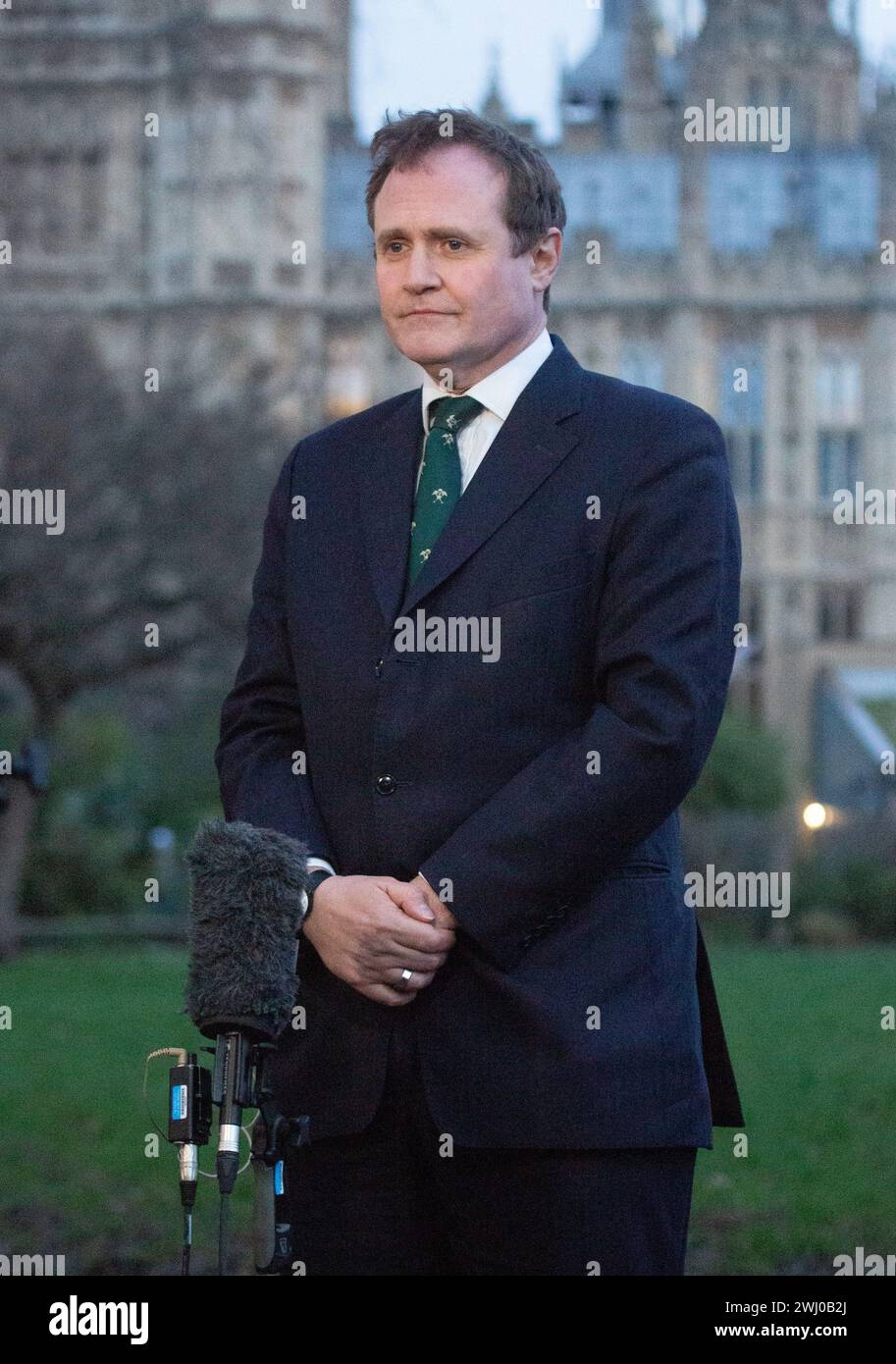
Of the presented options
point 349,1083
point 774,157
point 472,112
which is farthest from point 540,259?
point 774,157

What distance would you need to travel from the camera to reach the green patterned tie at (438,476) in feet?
9.96

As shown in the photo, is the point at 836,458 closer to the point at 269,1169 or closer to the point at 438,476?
the point at 438,476

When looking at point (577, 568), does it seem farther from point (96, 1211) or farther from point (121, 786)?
point (121, 786)

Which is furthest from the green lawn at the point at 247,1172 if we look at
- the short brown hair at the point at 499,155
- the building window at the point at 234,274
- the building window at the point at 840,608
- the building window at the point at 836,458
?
the building window at the point at 836,458

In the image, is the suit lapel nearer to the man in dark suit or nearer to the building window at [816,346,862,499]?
the man in dark suit

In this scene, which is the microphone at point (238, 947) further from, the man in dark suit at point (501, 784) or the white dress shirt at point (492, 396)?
the white dress shirt at point (492, 396)

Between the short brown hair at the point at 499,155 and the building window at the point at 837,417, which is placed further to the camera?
the building window at the point at 837,417

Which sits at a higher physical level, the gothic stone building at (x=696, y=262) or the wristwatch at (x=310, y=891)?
the gothic stone building at (x=696, y=262)

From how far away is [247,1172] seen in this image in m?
7.09

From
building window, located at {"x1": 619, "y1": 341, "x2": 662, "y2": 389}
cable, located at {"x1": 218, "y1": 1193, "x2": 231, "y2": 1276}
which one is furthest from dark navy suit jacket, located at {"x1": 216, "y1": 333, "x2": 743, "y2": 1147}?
building window, located at {"x1": 619, "y1": 341, "x2": 662, "y2": 389}

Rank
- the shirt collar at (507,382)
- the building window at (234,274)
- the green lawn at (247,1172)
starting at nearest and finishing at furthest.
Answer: the shirt collar at (507,382) → the green lawn at (247,1172) → the building window at (234,274)

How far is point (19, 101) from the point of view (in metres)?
16.1

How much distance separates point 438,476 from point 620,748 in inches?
21.1

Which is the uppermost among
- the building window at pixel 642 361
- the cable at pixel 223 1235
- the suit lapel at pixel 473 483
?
the building window at pixel 642 361
